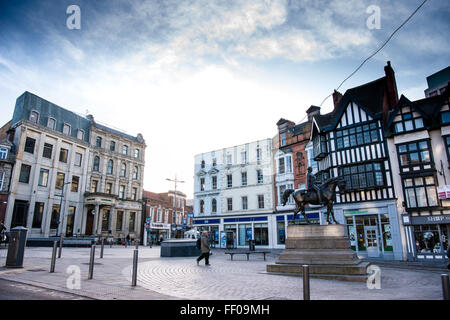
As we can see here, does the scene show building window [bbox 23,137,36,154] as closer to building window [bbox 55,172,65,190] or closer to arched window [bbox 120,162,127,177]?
building window [bbox 55,172,65,190]

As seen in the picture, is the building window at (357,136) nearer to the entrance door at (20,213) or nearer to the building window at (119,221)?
the building window at (119,221)

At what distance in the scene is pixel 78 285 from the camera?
7230 mm

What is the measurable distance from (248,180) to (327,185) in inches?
965

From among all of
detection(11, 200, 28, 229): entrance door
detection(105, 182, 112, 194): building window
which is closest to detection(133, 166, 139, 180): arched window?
detection(105, 182, 112, 194): building window

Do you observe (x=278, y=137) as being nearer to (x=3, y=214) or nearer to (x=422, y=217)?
(x=422, y=217)

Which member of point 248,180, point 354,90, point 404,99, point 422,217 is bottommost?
point 422,217

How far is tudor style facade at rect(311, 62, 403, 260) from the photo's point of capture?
22203 millimetres

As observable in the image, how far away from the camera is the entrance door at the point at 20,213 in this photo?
98.3 ft

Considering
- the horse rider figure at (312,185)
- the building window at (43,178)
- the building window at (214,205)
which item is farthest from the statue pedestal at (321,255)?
the building window at (43,178)

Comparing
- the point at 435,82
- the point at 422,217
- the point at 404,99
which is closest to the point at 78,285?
the point at 422,217

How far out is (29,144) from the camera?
3216cm

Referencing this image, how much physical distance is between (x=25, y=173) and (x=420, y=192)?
129 ft

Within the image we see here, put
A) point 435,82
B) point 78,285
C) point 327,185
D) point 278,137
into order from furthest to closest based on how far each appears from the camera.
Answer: point 278,137 < point 435,82 < point 327,185 < point 78,285

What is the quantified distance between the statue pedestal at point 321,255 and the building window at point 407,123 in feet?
50.3
